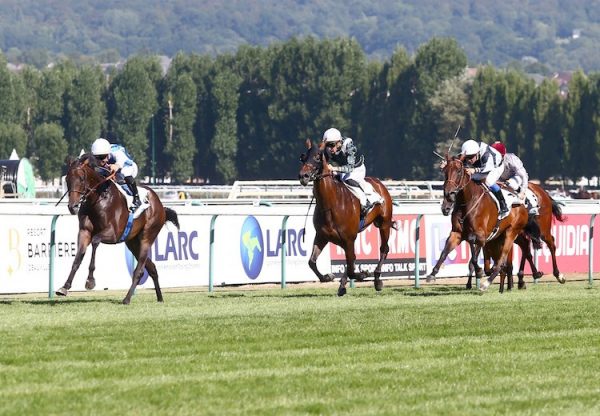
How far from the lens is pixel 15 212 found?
1898cm

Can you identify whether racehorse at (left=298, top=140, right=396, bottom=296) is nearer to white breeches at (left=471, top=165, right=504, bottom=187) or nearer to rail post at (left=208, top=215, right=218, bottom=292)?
white breeches at (left=471, top=165, right=504, bottom=187)

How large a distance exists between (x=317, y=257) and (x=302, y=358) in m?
7.35

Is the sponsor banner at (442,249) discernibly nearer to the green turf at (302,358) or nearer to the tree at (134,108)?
the green turf at (302,358)

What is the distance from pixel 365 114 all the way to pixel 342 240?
266ft

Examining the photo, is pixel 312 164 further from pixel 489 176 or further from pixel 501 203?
pixel 501 203

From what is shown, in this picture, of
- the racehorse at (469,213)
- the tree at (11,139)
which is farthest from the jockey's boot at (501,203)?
the tree at (11,139)

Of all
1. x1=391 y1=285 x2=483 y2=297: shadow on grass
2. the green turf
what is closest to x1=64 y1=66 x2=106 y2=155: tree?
x1=391 y1=285 x2=483 y2=297: shadow on grass

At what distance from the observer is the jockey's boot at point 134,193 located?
54.5 feet

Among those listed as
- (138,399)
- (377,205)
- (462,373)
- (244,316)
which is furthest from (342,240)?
(138,399)

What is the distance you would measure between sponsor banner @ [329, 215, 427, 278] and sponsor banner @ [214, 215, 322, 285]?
786 millimetres

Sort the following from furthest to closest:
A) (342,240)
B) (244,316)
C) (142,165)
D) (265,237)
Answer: (142,165)
(265,237)
(342,240)
(244,316)

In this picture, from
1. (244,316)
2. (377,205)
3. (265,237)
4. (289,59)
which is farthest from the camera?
(289,59)

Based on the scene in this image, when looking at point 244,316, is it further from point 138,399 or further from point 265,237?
point 265,237

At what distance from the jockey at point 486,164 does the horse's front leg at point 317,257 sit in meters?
2.14
